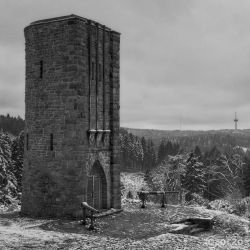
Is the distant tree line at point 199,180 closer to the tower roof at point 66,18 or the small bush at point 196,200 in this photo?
the small bush at point 196,200

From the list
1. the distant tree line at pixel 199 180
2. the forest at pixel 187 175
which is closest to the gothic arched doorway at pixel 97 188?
the forest at pixel 187 175

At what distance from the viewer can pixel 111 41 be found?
77.0 ft

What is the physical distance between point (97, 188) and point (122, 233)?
480cm

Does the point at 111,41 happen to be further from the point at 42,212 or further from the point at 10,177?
the point at 10,177

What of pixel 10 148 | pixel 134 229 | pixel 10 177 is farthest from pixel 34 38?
pixel 10 148

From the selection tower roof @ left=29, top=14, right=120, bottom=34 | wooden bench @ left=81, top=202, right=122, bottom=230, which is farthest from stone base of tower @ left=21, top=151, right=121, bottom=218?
tower roof @ left=29, top=14, right=120, bottom=34

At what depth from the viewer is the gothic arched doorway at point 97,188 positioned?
73.4ft

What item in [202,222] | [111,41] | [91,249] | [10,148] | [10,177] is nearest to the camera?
[91,249]

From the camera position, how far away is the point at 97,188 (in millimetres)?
22891

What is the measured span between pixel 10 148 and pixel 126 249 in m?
37.1

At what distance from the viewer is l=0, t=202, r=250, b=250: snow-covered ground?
16234mm

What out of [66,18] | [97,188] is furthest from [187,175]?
[66,18]

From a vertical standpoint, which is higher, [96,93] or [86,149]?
[96,93]

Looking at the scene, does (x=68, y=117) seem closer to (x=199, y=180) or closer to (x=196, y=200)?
Answer: (x=196, y=200)
